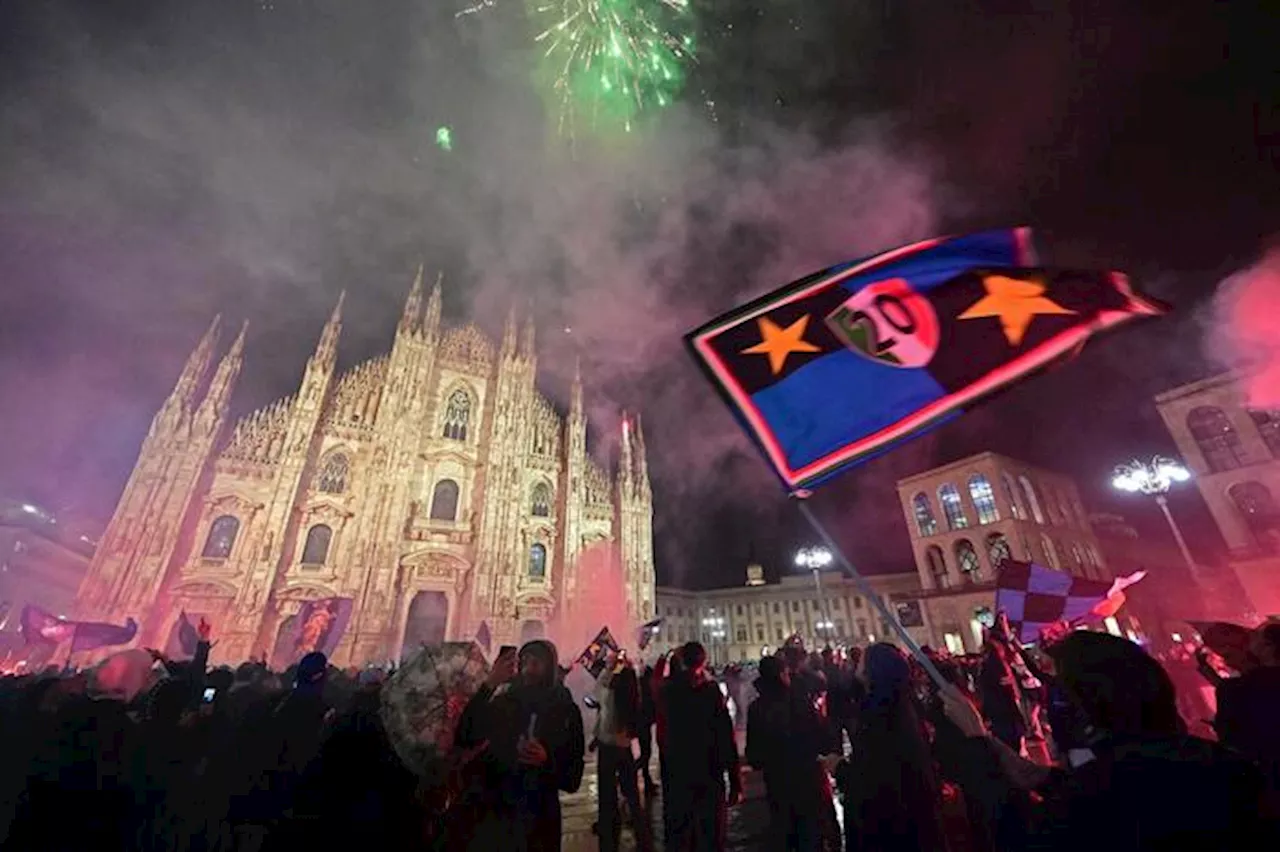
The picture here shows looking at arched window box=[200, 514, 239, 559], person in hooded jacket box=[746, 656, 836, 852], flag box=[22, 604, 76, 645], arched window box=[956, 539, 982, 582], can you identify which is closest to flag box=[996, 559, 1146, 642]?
person in hooded jacket box=[746, 656, 836, 852]

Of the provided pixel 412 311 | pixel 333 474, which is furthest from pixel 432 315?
pixel 333 474

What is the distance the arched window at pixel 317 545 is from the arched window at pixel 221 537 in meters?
Answer: 2.87

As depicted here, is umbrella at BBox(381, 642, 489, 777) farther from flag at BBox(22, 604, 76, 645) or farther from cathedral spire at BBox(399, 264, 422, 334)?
cathedral spire at BBox(399, 264, 422, 334)

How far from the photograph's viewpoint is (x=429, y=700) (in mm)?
2182

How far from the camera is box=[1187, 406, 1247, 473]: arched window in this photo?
21.8m

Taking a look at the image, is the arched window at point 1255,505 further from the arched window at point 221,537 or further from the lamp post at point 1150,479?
the arched window at point 221,537

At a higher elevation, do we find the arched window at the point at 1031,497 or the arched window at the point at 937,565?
the arched window at the point at 1031,497

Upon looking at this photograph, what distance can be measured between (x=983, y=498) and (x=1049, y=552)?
200 inches

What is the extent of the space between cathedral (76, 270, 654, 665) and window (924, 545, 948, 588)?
66.5 ft

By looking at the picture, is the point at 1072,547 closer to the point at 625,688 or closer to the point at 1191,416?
the point at 1191,416

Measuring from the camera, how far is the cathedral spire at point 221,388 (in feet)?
77.6

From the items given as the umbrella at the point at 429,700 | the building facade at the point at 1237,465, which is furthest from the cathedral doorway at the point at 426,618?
the building facade at the point at 1237,465

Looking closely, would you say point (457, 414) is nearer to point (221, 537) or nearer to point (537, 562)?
point (537, 562)

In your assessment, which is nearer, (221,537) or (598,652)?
(598,652)
